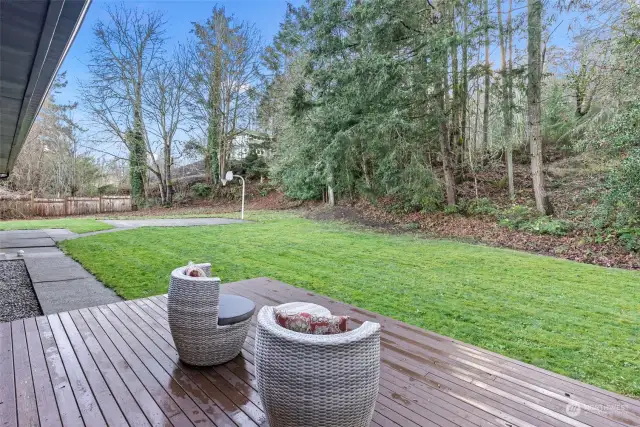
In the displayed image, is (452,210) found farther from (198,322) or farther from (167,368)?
(167,368)

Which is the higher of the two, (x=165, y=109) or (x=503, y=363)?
(x=165, y=109)

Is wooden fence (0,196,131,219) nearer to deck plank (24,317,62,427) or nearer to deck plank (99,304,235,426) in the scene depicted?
deck plank (24,317,62,427)

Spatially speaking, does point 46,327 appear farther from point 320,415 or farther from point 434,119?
point 434,119

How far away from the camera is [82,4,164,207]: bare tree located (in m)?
14.3

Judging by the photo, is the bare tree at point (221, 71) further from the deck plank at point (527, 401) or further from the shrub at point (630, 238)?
the deck plank at point (527, 401)

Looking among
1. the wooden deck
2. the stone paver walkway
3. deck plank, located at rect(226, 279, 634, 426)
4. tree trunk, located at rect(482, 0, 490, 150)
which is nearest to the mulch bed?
the stone paver walkway

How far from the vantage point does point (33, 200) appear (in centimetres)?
1333

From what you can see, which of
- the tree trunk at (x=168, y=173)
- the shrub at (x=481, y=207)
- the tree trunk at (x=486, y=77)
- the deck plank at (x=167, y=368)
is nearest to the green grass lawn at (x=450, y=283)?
the deck plank at (x=167, y=368)

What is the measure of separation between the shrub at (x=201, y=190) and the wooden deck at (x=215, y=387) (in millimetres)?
16185

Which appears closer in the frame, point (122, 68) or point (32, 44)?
point (32, 44)

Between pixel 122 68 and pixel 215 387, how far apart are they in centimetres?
1709
